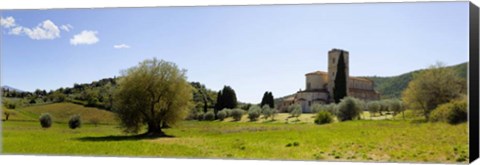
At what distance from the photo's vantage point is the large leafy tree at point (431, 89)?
52.0 feet

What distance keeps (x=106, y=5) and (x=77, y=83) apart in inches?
85.6

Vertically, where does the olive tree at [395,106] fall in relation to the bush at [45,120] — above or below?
above

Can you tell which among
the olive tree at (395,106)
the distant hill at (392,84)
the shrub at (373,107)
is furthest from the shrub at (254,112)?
the olive tree at (395,106)

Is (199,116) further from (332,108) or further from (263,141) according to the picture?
(332,108)

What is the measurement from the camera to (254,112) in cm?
1805

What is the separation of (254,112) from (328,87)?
1.93 m

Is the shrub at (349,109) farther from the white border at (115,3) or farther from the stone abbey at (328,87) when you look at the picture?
the white border at (115,3)

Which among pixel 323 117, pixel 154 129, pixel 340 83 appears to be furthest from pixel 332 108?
pixel 154 129

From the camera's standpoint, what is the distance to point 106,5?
18.2 metres

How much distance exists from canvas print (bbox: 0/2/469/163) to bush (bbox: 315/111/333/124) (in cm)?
2

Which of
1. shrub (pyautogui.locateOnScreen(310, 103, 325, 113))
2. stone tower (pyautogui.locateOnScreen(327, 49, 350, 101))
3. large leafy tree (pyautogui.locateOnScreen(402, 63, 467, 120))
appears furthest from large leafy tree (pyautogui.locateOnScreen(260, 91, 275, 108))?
large leafy tree (pyautogui.locateOnScreen(402, 63, 467, 120))

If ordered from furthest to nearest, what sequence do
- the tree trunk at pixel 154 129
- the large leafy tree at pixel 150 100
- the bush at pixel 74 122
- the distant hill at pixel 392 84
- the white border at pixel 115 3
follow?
the bush at pixel 74 122, the tree trunk at pixel 154 129, the large leafy tree at pixel 150 100, the white border at pixel 115 3, the distant hill at pixel 392 84

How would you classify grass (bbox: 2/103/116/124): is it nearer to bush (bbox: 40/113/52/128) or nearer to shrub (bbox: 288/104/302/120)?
bush (bbox: 40/113/52/128)

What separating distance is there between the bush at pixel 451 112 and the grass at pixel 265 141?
5.7 inches
